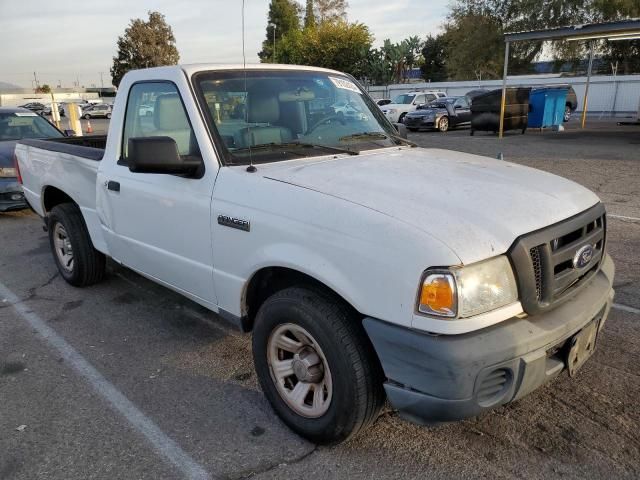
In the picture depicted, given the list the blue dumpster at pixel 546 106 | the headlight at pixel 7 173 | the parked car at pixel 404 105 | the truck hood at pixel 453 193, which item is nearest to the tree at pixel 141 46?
the parked car at pixel 404 105

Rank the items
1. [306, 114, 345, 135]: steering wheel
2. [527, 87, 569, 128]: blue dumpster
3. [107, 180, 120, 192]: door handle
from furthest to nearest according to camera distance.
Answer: [527, 87, 569, 128]: blue dumpster, [107, 180, 120, 192]: door handle, [306, 114, 345, 135]: steering wheel

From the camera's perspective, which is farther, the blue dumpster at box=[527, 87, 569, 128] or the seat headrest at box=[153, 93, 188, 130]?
the blue dumpster at box=[527, 87, 569, 128]

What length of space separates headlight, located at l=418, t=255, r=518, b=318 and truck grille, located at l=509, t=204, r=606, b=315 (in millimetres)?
81

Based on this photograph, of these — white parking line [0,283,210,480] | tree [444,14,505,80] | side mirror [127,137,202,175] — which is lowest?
white parking line [0,283,210,480]

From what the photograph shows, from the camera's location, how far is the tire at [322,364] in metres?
2.38

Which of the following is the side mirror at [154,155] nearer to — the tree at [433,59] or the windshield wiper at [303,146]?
the windshield wiper at [303,146]

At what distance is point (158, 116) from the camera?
3.60m

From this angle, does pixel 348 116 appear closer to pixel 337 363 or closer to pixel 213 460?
pixel 337 363

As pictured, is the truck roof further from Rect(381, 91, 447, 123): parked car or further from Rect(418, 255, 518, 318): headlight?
Rect(381, 91, 447, 123): parked car

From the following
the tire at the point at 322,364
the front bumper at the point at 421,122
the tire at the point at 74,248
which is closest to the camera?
the tire at the point at 322,364

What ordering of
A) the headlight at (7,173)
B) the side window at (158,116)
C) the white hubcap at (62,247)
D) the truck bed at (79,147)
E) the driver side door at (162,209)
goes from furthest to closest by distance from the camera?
the headlight at (7,173) → the white hubcap at (62,247) → the truck bed at (79,147) → the side window at (158,116) → the driver side door at (162,209)

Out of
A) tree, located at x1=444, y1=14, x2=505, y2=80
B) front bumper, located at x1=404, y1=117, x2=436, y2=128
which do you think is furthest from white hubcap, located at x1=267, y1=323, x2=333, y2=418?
tree, located at x1=444, y1=14, x2=505, y2=80

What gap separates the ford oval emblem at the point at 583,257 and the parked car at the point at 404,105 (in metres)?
23.1

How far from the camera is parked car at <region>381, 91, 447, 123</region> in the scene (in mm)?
25703
